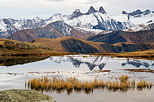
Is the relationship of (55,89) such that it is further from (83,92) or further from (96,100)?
(96,100)

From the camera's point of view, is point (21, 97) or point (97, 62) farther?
point (97, 62)

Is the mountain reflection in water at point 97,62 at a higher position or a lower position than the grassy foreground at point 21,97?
lower

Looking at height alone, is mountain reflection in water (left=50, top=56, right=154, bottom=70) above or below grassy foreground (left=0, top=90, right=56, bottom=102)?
below

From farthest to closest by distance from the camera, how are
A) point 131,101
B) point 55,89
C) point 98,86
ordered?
1. point 98,86
2. point 55,89
3. point 131,101

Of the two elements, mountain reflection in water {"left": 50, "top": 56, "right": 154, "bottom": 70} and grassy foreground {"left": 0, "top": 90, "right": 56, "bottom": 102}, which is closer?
grassy foreground {"left": 0, "top": 90, "right": 56, "bottom": 102}

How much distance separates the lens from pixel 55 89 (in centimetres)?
4181

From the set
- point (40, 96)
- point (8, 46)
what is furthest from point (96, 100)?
point (8, 46)

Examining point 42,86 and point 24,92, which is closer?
point 24,92

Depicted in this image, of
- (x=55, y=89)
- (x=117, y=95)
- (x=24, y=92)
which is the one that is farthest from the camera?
(x=55, y=89)

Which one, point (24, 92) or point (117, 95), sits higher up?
point (24, 92)

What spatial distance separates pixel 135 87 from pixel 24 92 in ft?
81.2

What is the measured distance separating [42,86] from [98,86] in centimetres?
1026

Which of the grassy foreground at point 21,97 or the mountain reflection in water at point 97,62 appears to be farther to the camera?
the mountain reflection in water at point 97,62

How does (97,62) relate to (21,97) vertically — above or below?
below
